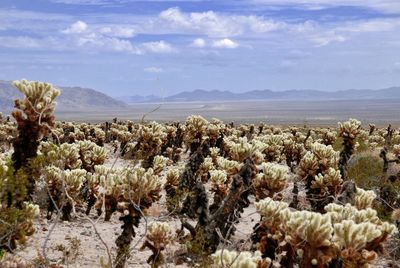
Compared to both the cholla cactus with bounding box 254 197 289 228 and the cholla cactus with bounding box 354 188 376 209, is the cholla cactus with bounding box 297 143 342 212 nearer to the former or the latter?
the cholla cactus with bounding box 354 188 376 209

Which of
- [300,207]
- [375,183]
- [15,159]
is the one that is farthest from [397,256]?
[15,159]

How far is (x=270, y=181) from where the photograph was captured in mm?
12414

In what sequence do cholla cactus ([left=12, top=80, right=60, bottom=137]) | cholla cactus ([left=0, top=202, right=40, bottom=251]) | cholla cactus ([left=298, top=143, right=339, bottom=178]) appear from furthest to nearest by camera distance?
cholla cactus ([left=298, top=143, right=339, bottom=178]) < cholla cactus ([left=12, top=80, right=60, bottom=137]) < cholla cactus ([left=0, top=202, right=40, bottom=251])

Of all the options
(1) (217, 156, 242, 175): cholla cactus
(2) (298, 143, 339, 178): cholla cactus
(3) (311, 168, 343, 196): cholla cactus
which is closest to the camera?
(3) (311, 168, 343, 196): cholla cactus

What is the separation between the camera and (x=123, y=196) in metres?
10.8

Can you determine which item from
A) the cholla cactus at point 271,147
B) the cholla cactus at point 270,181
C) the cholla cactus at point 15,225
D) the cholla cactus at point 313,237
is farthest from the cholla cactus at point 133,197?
the cholla cactus at point 271,147

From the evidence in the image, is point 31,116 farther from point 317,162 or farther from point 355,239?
point 317,162

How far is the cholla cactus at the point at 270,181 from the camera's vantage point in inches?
489

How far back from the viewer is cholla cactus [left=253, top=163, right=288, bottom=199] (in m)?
12.4

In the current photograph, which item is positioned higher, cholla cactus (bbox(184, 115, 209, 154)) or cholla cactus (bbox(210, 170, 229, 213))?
cholla cactus (bbox(184, 115, 209, 154))

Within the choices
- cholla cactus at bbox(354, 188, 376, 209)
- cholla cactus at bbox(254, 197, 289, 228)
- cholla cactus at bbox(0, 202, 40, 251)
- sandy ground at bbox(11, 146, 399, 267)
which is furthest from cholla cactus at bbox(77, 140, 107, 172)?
cholla cactus at bbox(354, 188, 376, 209)

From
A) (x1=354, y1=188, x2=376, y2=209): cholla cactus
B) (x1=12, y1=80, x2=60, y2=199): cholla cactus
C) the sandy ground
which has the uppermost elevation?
(x1=12, y1=80, x2=60, y2=199): cholla cactus

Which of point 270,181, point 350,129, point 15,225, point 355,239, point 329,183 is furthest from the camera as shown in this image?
point 350,129

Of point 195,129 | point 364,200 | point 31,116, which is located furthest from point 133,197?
point 195,129
